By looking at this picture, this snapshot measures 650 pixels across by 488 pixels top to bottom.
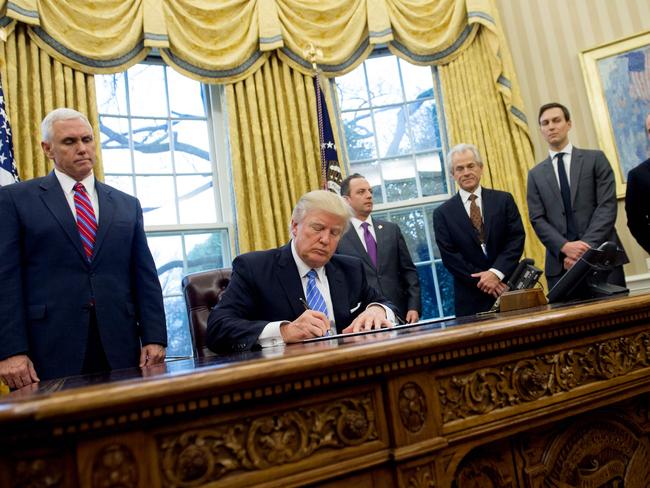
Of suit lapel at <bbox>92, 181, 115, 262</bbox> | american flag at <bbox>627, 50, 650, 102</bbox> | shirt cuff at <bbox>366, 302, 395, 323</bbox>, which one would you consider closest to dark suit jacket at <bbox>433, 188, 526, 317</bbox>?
shirt cuff at <bbox>366, 302, 395, 323</bbox>

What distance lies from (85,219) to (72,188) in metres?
0.16

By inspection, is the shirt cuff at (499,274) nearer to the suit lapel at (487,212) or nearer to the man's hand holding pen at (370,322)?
the suit lapel at (487,212)

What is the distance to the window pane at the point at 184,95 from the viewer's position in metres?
4.89

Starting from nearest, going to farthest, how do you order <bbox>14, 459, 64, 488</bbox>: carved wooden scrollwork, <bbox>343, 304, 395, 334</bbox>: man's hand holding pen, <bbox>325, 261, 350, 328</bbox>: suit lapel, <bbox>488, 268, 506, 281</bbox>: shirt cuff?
1. <bbox>14, 459, 64, 488</bbox>: carved wooden scrollwork
2. <bbox>343, 304, 395, 334</bbox>: man's hand holding pen
3. <bbox>325, 261, 350, 328</bbox>: suit lapel
4. <bbox>488, 268, 506, 281</bbox>: shirt cuff

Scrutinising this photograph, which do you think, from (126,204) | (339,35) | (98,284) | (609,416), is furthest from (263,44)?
(609,416)

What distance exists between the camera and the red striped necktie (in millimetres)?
2438

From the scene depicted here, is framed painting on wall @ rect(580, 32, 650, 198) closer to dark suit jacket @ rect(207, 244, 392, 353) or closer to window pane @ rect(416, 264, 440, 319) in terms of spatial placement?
window pane @ rect(416, 264, 440, 319)

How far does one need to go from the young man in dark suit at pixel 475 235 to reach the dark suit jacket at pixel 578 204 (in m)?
0.17

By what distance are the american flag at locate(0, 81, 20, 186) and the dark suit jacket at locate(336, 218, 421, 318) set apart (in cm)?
204

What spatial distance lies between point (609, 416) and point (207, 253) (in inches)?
143

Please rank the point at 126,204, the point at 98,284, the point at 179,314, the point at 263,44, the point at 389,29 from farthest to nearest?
the point at 389,29 → the point at 263,44 → the point at 179,314 → the point at 126,204 → the point at 98,284

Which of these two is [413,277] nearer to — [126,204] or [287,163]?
[287,163]

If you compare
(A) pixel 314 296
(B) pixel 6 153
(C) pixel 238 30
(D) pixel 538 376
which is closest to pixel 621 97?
(C) pixel 238 30

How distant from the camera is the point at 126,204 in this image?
2643mm
